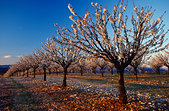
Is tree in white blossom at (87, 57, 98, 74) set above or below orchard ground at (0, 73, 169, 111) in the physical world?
above

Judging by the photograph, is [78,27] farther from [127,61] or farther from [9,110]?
[9,110]

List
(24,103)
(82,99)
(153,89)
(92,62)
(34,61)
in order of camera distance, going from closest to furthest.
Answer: (24,103), (82,99), (153,89), (92,62), (34,61)

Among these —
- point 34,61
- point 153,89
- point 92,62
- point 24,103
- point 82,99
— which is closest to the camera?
point 24,103

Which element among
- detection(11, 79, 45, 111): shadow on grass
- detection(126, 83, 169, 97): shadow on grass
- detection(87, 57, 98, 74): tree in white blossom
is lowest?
detection(126, 83, 169, 97): shadow on grass

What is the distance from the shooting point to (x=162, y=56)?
130 feet

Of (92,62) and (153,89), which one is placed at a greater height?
(92,62)

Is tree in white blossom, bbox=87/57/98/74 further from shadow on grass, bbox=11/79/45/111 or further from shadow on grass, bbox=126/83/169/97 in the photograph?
shadow on grass, bbox=126/83/169/97

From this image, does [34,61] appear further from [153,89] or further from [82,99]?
[153,89]

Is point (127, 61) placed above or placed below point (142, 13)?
below

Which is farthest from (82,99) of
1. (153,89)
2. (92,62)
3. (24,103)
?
(92,62)

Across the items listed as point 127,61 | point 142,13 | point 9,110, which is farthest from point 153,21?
point 9,110

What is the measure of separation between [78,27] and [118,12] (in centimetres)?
312

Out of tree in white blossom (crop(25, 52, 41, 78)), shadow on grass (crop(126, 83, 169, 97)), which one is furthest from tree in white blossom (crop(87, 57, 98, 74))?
tree in white blossom (crop(25, 52, 41, 78))

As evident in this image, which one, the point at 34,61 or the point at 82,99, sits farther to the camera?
the point at 34,61
